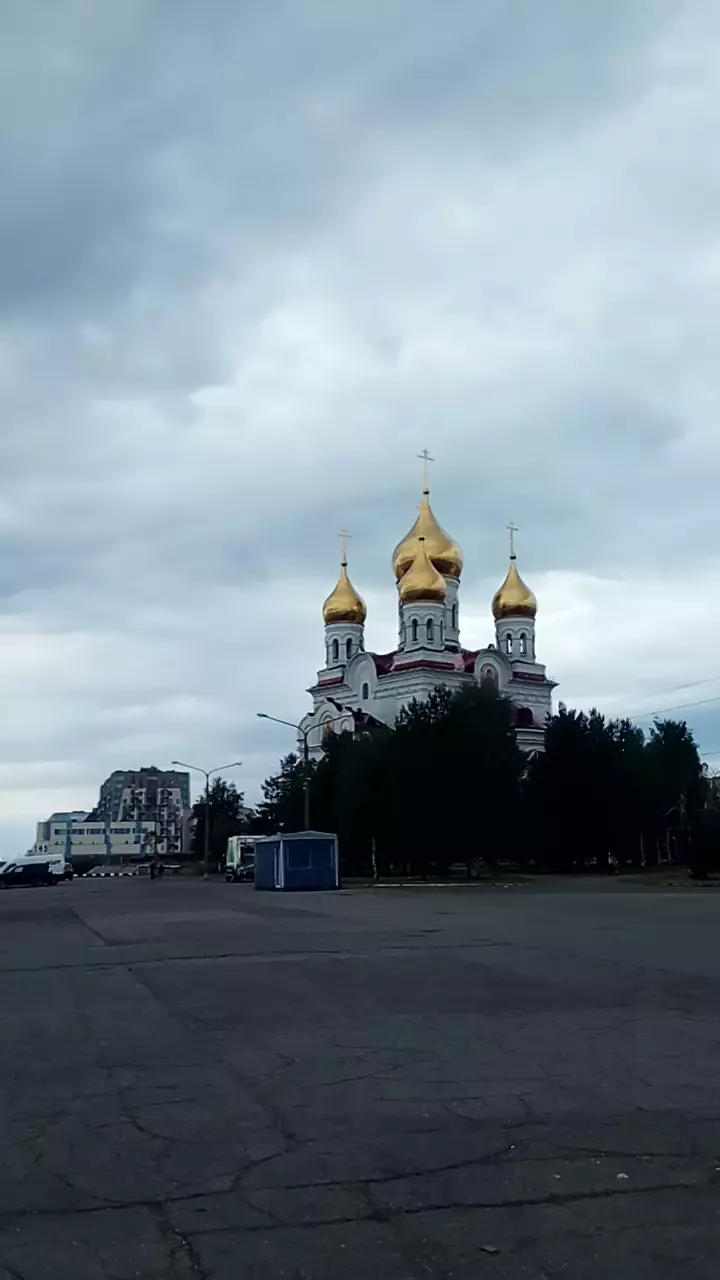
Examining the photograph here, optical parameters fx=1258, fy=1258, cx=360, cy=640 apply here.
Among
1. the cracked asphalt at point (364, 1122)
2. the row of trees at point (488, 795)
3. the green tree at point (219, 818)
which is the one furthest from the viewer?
the green tree at point (219, 818)

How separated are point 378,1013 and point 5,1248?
650 centimetres

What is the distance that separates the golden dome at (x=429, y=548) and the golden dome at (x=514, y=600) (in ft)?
20.7

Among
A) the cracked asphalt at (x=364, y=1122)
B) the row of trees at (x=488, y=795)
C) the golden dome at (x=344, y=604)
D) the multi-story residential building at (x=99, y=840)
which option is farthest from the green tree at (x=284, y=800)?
the multi-story residential building at (x=99, y=840)

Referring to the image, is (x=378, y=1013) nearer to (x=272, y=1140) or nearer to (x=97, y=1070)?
(x=97, y=1070)

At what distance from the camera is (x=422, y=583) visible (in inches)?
3711

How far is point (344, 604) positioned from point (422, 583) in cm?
1188

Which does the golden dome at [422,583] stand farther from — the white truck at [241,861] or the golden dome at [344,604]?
the white truck at [241,861]

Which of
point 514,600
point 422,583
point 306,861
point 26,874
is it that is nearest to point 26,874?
point 26,874

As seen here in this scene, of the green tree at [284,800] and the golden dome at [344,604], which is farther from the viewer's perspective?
the golden dome at [344,604]

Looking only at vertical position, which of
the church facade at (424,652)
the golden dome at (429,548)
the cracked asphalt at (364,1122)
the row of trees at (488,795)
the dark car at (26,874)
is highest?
the golden dome at (429,548)

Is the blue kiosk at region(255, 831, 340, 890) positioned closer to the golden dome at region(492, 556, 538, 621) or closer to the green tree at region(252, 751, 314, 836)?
the green tree at region(252, 751, 314, 836)

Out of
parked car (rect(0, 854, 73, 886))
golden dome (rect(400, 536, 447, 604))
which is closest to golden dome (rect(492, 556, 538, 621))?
golden dome (rect(400, 536, 447, 604))

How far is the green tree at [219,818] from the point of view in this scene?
11956 cm

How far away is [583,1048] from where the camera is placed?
905cm
